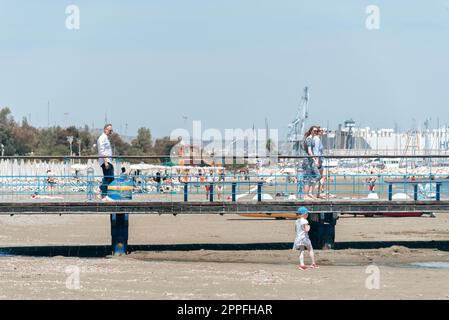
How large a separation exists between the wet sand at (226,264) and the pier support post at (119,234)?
1.25ft

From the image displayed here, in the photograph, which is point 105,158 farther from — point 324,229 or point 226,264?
point 324,229

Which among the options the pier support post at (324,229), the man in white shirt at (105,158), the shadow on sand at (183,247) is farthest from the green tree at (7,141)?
the pier support post at (324,229)

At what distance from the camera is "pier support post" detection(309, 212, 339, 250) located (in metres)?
26.5

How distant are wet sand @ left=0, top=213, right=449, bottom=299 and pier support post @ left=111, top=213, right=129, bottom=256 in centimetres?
38

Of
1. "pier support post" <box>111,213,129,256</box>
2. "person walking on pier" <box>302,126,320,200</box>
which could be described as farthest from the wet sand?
"person walking on pier" <box>302,126,320,200</box>

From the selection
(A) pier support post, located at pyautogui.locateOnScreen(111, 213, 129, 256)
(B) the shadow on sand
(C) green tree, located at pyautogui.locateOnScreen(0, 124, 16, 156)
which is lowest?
(B) the shadow on sand

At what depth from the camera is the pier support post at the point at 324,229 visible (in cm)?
2650

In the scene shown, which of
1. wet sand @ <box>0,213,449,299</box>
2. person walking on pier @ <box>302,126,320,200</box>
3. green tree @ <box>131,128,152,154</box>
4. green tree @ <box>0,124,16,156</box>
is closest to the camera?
wet sand @ <box>0,213,449,299</box>

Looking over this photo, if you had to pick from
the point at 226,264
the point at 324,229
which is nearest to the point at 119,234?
the point at 226,264

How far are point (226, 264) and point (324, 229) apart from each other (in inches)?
163

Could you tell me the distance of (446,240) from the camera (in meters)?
31.5

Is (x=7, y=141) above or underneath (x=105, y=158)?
above

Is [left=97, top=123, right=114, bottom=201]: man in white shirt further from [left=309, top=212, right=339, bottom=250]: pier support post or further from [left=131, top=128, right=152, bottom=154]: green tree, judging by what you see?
[left=131, top=128, right=152, bottom=154]: green tree

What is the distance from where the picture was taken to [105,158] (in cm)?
2498
